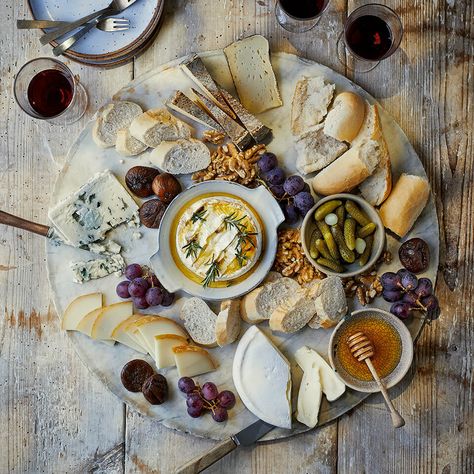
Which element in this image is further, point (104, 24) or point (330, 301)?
point (104, 24)

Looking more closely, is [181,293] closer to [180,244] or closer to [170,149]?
[180,244]

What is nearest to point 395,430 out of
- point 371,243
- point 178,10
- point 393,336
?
point 393,336

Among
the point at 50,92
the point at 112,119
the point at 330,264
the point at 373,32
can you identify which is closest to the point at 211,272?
the point at 330,264

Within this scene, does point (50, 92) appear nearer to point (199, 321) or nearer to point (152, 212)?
point (152, 212)

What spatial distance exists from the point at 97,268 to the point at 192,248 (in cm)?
31

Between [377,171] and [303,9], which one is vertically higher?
[303,9]

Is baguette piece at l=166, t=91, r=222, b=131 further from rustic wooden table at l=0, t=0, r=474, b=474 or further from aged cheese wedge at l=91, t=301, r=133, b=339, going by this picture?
aged cheese wedge at l=91, t=301, r=133, b=339

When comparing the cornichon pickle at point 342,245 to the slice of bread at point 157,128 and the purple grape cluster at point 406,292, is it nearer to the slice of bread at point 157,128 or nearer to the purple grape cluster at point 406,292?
the purple grape cluster at point 406,292

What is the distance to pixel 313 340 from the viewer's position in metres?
2.05

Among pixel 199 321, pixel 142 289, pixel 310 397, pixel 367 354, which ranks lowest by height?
pixel 310 397

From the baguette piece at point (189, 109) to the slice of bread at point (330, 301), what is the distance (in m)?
0.55

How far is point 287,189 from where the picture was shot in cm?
200

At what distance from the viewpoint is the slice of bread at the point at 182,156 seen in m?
2.02

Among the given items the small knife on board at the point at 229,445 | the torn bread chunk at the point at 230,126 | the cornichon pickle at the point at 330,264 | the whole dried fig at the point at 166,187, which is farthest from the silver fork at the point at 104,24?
the small knife on board at the point at 229,445
